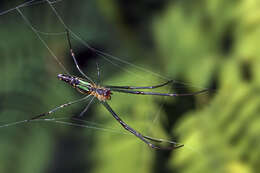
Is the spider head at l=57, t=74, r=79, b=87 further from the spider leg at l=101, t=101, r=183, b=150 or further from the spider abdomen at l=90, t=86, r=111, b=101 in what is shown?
the spider leg at l=101, t=101, r=183, b=150

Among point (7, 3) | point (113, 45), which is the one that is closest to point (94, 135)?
point (113, 45)

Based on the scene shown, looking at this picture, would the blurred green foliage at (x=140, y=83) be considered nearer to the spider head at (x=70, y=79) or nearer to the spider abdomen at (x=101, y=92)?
the spider abdomen at (x=101, y=92)

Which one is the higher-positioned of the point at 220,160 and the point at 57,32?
the point at 57,32

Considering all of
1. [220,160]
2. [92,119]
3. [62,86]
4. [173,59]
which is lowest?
[220,160]

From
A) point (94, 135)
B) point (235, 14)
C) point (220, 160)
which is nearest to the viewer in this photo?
point (220, 160)

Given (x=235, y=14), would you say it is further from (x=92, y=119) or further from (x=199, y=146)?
(x=92, y=119)

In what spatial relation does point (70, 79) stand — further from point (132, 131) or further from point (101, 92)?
point (132, 131)

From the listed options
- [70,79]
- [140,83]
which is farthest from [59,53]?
[70,79]

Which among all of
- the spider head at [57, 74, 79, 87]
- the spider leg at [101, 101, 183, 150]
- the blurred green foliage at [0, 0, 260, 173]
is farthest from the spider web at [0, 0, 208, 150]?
the spider head at [57, 74, 79, 87]

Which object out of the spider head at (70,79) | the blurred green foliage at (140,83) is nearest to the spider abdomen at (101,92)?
the spider head at (70,79)
